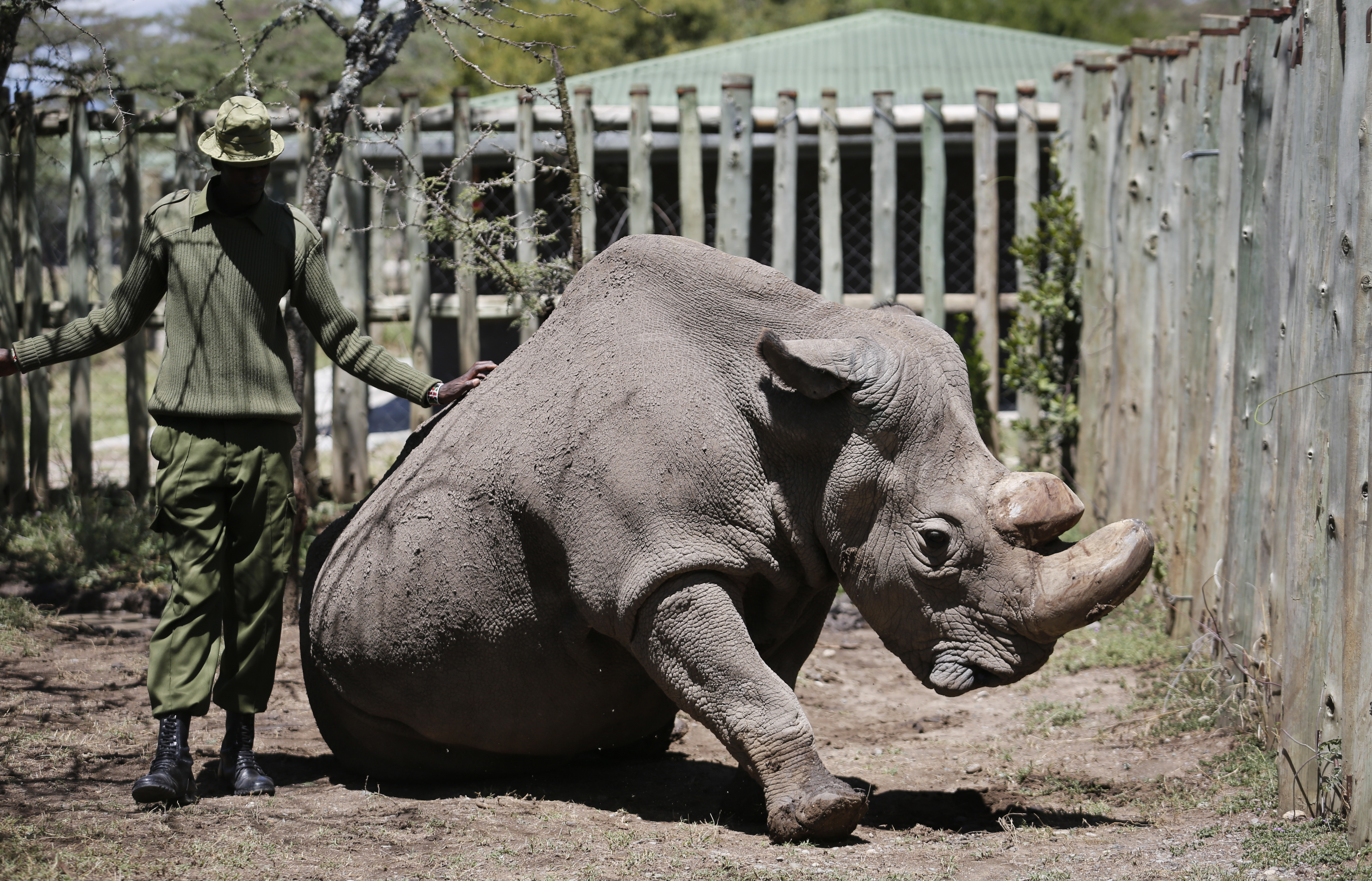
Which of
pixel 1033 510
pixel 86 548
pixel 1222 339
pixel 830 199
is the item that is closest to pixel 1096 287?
pixel 830 199

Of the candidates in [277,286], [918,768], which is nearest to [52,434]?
[277,286]

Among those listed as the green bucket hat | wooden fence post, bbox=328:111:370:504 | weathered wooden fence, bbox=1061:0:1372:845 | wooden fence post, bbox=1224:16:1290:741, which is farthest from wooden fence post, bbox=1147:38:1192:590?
wooden fence post, bbox=328:111:370:504

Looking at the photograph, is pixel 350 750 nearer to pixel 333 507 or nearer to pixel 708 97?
pixel 333 507

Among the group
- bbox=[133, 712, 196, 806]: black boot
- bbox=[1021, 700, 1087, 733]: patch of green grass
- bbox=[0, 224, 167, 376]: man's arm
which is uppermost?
bbox=[0, 224, 167, 376]: man's arm

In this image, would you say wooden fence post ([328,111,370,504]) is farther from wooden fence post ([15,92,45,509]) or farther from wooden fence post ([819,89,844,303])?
wooden fence post ([819,89,844,303])

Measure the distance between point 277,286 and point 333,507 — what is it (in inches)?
195

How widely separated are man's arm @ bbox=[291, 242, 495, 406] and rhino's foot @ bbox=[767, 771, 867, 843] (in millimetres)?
1794

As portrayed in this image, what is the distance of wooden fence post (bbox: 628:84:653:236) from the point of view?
351 inches

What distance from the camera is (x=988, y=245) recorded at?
9.26m

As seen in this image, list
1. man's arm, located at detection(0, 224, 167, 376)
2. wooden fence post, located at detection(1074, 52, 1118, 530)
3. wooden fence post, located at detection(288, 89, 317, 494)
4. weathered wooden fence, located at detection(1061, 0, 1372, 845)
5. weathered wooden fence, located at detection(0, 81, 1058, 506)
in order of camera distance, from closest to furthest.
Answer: weathered wooden fence, located at detection(1061, 0, 1372, 845) < man's arm, located at detection(0, 224, 167, 376) < wooden fence post, located at detection(288, 89, 317, 494) < wooden fence post, located at detection(1074, 52, 1118, 530) < weathered wooden fence, located at detection(0, 81, 1058, 506)

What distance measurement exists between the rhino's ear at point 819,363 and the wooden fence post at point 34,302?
21.5 ft

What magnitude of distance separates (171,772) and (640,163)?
18.9ft

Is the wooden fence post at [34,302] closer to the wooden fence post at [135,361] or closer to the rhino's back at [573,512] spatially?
the wooden fence post at [135,361]

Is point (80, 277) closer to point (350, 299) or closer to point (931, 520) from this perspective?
point (350, 299)
